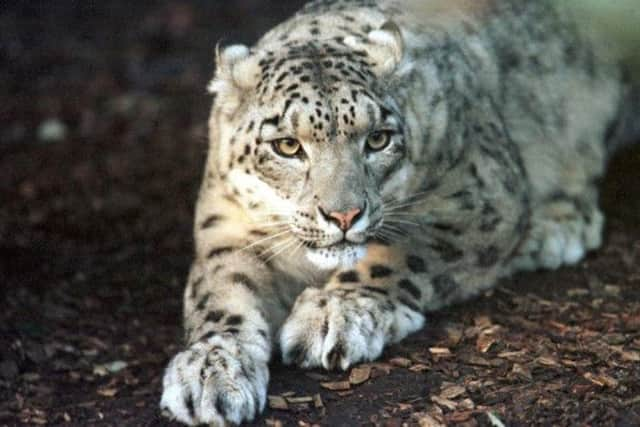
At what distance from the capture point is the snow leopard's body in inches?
217

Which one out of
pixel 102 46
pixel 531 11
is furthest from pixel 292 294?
pixel 102 46

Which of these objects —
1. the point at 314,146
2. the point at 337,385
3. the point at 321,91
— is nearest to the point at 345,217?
the point at 314,146

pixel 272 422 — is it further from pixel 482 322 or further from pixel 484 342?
pixel 482 322

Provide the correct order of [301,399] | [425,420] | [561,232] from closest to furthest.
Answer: [425,420] < [301,399] < [561,232]

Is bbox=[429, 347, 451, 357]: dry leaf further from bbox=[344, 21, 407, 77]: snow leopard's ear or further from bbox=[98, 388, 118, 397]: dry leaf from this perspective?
bbox=[98, 388, 118, 397]: dry leaf

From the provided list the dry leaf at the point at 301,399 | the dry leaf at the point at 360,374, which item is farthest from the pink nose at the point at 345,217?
the dry leaf at the point at 301,399

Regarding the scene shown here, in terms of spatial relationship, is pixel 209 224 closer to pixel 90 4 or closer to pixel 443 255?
pixel 443 255

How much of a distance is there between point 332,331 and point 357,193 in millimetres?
626

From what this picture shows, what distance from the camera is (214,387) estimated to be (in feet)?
16.9

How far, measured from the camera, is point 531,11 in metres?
7.89

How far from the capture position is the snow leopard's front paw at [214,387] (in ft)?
16.8

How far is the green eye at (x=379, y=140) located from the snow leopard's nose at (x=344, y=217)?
1.41ft

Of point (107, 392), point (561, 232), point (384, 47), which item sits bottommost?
point (107, 392)

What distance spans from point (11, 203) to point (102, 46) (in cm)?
347
